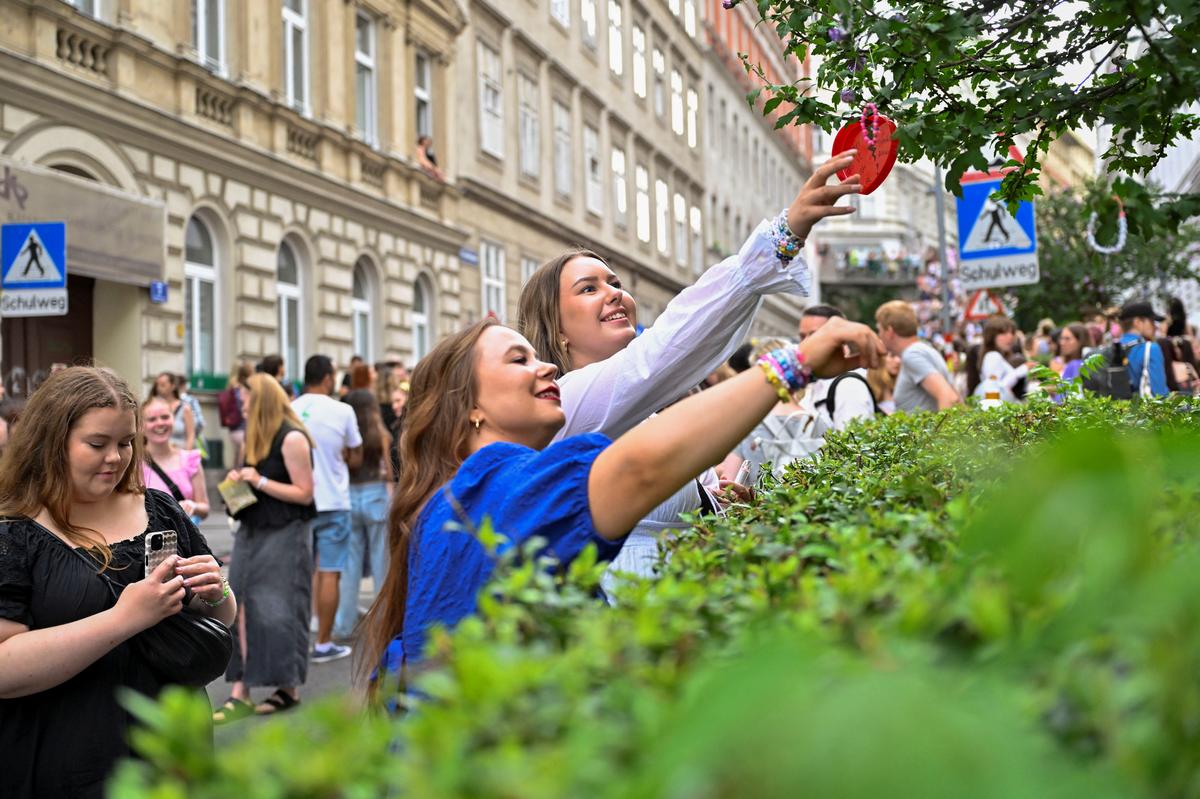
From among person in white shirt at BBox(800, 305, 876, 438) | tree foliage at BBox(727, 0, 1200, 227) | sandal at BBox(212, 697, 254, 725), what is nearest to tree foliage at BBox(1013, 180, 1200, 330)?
person in white shirt at BBox(800, 305, 876, 438)

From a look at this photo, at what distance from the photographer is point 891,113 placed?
392cm

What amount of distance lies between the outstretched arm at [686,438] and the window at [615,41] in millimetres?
37304

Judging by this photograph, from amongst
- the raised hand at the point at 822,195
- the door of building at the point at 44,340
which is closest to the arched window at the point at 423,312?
the door of building at the point at 44,340

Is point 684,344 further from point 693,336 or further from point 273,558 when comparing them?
point 273,558

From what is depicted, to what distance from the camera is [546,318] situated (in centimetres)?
425

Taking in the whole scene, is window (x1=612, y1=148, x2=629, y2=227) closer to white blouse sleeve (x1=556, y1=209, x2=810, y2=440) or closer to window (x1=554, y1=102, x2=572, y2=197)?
window (x1=554, y1=102, x2=572, y2=197)

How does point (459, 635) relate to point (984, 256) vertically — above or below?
below

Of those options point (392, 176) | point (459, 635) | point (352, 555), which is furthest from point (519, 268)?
point (459, 635)

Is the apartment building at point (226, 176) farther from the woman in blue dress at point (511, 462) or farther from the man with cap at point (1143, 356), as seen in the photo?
the woman in blue dress at point (511, 462)

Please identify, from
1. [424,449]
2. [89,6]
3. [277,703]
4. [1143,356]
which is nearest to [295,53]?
[89,6]

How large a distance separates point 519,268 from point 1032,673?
99.5 ft

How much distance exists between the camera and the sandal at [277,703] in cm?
820

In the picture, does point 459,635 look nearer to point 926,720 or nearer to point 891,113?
point 926,720

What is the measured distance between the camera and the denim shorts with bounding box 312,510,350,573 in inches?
398
